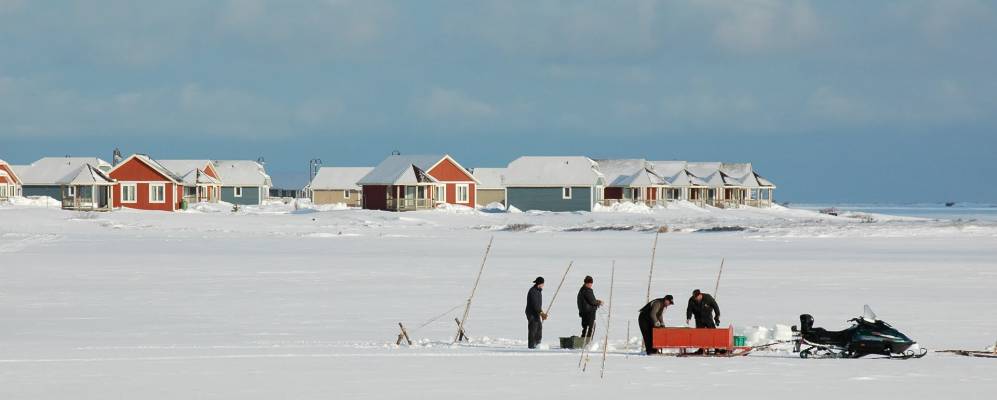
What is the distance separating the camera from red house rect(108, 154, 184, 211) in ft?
289

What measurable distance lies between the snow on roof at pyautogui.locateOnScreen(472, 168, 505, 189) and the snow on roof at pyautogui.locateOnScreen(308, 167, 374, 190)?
10597mm

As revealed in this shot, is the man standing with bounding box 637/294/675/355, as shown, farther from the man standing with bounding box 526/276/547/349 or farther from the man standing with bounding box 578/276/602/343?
the man standing with bounding box 526/276/547/349

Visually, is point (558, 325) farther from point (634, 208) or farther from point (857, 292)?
point (634, 208)

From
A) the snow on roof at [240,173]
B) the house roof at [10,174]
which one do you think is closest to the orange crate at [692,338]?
the house roof at [10,174]

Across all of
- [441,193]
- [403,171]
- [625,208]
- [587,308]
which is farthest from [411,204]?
[587,308]

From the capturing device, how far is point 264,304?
27.8 m

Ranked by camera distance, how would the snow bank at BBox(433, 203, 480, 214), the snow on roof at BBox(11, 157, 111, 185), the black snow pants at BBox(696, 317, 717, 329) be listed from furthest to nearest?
the snow on roof at BBox(11, 157, 111, 185) → the snow bank at BBox(433, 203, 480, 214) → the black snow pants at BBox(696, 317, 717, 329)

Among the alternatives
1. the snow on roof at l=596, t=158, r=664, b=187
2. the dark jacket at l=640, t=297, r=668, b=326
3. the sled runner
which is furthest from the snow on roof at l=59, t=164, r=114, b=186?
the sled runner

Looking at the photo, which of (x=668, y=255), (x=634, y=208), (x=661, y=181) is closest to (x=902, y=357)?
(x=668, y=255)

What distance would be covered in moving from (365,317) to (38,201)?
7386 centimetres

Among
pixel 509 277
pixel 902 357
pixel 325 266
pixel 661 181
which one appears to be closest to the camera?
pixel 902 357

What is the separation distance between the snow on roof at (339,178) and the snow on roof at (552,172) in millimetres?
29263

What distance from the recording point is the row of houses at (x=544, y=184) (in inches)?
3538

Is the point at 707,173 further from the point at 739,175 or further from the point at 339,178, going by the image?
the point at 339,178
